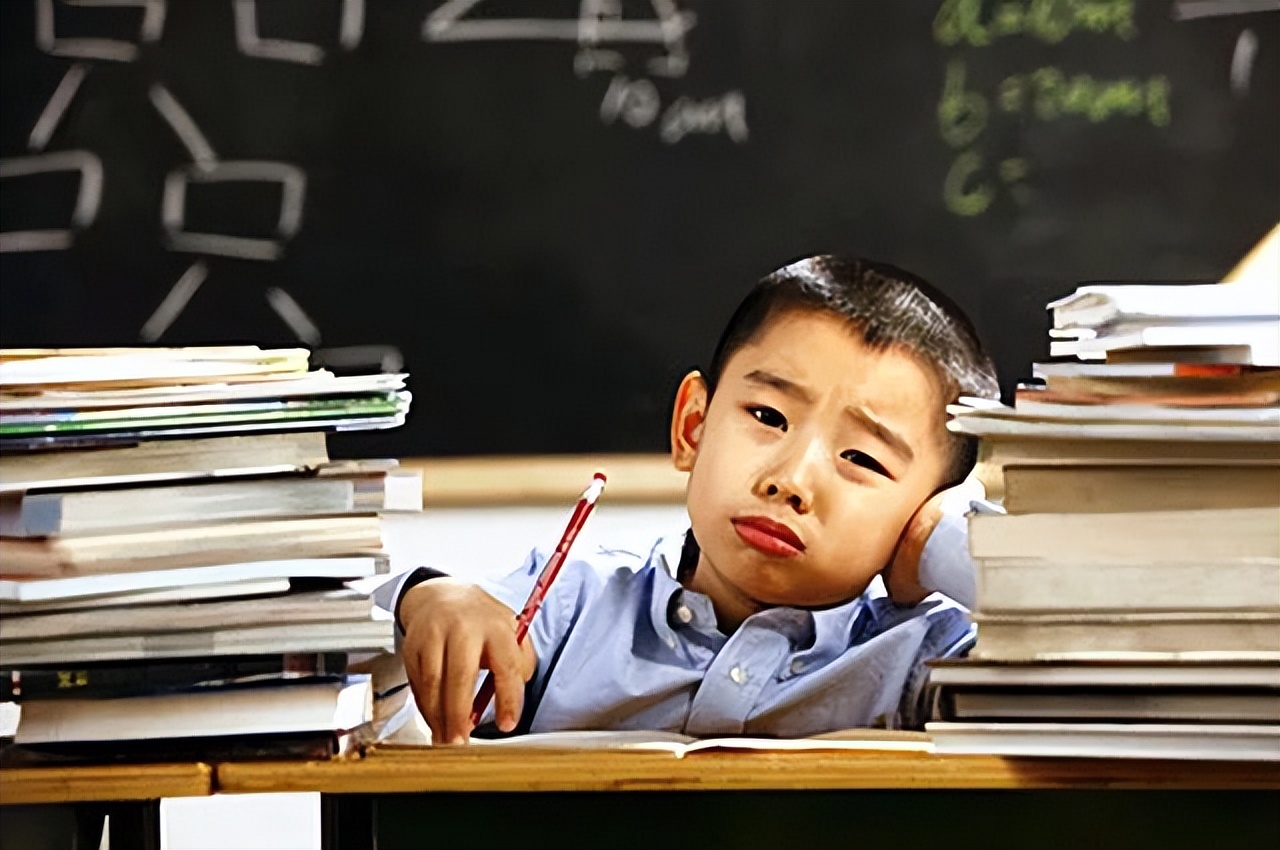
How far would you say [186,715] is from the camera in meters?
1.14

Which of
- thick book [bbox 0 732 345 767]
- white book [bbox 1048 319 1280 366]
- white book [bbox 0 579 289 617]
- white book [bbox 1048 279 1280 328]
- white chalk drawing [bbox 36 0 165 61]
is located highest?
white chalk drawing [bbox 36 0 165 61]

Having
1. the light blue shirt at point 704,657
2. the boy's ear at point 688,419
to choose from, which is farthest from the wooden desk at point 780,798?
the boy's ear at point 688,419

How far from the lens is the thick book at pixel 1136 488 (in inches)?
44.2

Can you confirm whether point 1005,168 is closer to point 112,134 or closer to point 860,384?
point 860,384

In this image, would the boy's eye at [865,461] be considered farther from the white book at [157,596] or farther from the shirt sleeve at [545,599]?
the white book at [157,596]

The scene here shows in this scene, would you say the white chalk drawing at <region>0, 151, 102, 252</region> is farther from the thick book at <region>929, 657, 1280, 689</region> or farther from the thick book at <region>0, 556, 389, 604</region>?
the thick book at <region>929, 657, 1280, 689</region>

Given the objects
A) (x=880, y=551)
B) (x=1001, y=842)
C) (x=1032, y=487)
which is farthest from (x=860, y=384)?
(x=1001, y=842)

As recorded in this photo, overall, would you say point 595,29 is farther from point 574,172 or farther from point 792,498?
point 792,498

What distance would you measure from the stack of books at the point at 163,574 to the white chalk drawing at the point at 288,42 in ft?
3.05

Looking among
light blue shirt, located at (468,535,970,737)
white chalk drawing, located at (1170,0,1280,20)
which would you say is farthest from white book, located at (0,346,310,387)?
white chalk drawing, located at (1170,0,1280,20)

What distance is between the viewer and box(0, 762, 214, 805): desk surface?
1.10 m

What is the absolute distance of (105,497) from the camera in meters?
1.14

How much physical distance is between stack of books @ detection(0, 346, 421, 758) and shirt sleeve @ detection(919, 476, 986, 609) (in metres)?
0.67

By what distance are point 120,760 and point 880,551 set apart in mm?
853
